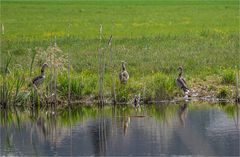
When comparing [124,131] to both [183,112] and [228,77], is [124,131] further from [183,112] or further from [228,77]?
[228,77]

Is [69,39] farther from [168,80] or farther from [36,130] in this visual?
[36,130]

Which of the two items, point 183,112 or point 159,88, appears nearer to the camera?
point 183,112

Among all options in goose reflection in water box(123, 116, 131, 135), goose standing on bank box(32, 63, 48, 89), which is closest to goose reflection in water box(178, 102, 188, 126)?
goose reflection in water box(123, 116, 131, 135)

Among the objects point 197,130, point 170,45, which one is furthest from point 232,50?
point 197,130

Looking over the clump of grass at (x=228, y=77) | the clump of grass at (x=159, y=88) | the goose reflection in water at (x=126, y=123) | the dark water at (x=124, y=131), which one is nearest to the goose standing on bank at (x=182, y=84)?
the clump of grass at (x=159, y=88)

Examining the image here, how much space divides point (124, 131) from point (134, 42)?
1578cm

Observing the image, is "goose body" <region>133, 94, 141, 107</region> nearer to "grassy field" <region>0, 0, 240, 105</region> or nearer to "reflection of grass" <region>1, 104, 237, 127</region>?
"grassy field" <region>0, 0, 240, 105</region>

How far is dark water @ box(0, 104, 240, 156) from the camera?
23047 mm

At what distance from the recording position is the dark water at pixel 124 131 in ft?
75.6

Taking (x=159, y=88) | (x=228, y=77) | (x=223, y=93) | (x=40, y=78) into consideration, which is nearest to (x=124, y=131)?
(x=159, y=88)

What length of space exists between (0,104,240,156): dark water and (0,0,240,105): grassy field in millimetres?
1417

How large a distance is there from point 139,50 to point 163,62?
3666 mm

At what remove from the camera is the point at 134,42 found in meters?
40.8

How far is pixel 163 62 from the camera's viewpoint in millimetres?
34656
